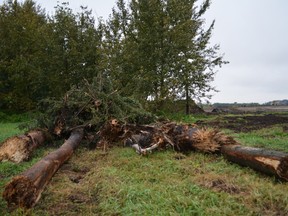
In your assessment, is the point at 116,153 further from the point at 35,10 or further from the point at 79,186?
the point at 35,10

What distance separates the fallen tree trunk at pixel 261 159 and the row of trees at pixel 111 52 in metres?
7.66

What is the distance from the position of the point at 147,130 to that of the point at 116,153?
1.21 metres

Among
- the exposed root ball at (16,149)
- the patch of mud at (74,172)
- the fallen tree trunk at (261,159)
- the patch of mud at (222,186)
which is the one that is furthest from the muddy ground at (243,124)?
the exposed root ball at (16,149)

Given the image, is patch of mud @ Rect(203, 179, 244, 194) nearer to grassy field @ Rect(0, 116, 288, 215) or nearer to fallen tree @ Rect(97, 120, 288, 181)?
grassy field @ Rect(0, 116, 288, 215)

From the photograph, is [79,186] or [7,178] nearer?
[79,186]

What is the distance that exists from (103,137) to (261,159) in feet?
11.6

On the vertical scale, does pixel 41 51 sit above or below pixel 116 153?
above

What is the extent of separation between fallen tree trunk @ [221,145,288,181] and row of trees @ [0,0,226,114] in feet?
25.1

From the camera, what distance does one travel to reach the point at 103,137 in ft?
22.2

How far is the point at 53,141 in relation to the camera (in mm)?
7418

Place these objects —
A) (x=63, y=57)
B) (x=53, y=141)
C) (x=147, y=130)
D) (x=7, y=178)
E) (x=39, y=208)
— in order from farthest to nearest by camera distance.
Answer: (x=63, y=57) < (x=53, y=141) < (x=147, y=130) < (x=7, y=178) < (x=39, y=208)

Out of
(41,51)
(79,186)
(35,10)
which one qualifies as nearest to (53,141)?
(79,186)

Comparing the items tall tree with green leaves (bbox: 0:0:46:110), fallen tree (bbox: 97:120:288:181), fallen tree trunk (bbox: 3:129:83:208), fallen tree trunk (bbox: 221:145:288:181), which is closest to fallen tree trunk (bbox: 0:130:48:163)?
fallen tree (bbox: 97:120:288:181)

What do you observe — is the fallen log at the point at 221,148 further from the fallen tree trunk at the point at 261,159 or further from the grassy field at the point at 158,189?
the grassy field at the point at 158,189
